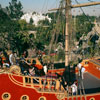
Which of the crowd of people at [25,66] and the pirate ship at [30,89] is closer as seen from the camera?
the pirate ship at [30,89]

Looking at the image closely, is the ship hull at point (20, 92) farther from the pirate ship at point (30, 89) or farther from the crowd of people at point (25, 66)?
the crowd of people at point (25, 66)

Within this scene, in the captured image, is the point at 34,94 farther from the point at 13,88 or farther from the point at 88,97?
the point at 88,97

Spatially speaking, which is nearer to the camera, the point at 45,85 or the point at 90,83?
the point at 45,85

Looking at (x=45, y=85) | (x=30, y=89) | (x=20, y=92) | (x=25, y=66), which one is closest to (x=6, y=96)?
(x=20, y=92)

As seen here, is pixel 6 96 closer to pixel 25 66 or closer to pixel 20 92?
pixel 20 92

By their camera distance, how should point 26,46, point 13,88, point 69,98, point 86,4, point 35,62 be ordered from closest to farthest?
point 13,88
point 69,98
point 86,4
point 35,62
point 26,46

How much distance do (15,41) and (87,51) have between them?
1146 cm

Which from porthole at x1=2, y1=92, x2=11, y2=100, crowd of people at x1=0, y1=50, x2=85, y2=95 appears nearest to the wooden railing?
crowd of people at x1=0, y1=50, x2=85, y2=95

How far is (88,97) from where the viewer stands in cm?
710

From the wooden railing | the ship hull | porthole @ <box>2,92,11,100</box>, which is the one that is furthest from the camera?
the wooden railing

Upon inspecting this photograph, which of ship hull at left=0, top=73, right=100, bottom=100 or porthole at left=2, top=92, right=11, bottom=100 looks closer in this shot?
ship hull at left=0, top=73, right=100, bottom=100

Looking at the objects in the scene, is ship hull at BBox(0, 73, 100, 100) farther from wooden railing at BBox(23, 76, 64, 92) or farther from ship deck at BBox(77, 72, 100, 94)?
ship deck at BBox(77, 72, 100, 94)

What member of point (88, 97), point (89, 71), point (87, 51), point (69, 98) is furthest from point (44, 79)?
point (87, 51)

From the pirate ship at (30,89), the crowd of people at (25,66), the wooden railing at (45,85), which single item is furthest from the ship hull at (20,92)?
the crowd of people at (25,66)
